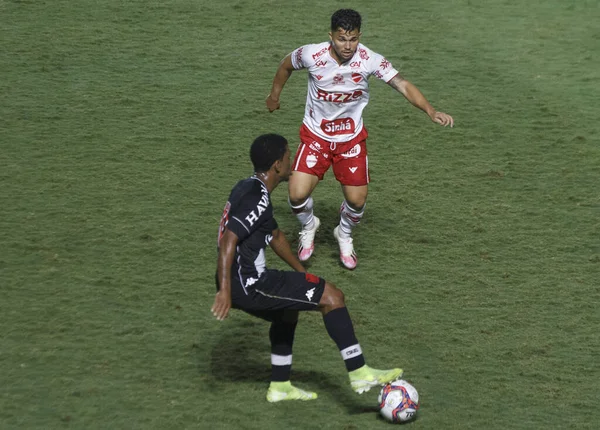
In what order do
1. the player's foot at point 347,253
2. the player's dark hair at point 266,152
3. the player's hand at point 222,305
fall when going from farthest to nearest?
1. the player's foot at point 347,253
2. the player's dark hair at point 266,152
3. the player's hand at point 222,305

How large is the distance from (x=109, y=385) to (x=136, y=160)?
4.09m

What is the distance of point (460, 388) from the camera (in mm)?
7270

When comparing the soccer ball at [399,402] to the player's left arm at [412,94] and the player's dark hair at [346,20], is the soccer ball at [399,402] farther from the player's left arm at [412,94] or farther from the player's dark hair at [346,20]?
the player's dark hair at [346,20]

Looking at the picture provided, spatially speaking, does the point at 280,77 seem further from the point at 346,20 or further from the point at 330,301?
the point at 330,301

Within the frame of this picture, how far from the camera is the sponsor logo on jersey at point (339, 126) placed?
880cm

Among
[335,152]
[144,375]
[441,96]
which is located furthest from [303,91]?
[144,375]

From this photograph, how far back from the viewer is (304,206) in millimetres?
8961

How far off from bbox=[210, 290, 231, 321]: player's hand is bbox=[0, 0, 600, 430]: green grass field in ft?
2.79

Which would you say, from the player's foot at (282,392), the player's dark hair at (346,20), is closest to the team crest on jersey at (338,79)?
the player's dark hair at (346,20)

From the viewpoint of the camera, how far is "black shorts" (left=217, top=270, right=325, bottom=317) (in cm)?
671

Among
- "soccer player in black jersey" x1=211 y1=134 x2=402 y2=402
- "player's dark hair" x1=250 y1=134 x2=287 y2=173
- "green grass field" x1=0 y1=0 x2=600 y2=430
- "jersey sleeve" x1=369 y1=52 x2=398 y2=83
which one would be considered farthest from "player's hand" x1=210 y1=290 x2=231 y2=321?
"jersey sleeve" x1=369 y1=52 x2=398 y2=83

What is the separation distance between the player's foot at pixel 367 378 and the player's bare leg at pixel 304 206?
236 centimetres

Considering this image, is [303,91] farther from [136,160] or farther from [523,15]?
[523,15]

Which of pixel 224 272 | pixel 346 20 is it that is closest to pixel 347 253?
pixel 346 20
